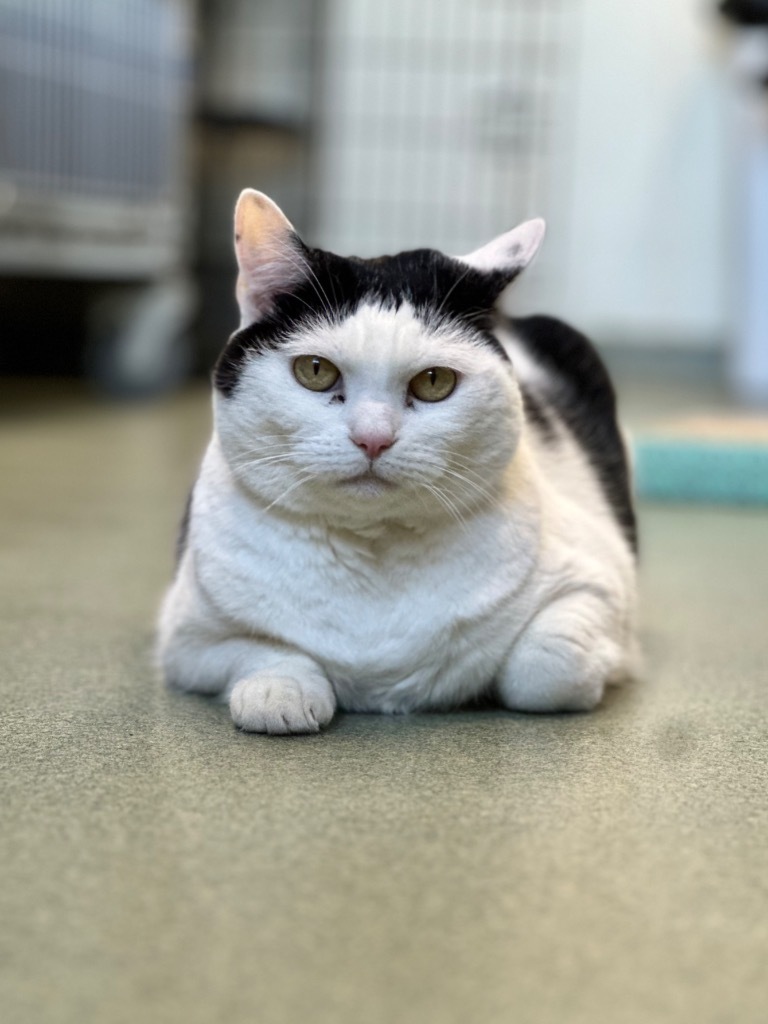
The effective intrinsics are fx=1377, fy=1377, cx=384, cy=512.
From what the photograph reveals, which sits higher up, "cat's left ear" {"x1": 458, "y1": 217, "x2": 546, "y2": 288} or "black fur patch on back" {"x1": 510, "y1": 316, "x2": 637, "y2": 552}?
"cat's left ear" {"x1": 458, "y1": 217, "x2": 546, "y2": 288}

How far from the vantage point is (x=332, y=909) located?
0.75m

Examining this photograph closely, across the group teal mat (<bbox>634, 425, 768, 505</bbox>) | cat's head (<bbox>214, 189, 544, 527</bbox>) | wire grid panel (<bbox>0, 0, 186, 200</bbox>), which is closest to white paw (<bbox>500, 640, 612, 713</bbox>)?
cat's head (<bbox>214, 189, 544, 527</bbox>)

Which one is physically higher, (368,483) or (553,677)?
(368,483)

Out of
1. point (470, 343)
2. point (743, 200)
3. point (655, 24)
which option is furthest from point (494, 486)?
point (655, 24)

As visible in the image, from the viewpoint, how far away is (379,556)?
108cm

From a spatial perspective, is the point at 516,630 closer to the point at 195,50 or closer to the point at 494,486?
the point at 494,486

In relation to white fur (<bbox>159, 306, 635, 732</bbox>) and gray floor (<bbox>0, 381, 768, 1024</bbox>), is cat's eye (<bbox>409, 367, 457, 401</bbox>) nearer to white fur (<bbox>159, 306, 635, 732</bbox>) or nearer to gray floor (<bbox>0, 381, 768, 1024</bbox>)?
white fur (<bbox>159, 306, 635, 732</bbox>)

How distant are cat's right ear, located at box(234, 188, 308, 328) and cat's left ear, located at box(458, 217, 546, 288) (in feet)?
0.47

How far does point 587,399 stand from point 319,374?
20.9 inches

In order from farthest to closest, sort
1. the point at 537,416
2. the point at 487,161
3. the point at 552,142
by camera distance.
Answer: the point at 552,142
the point at 487,161
the point at 537,416

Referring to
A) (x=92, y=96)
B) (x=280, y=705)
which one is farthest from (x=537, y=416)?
(x=92, y=96)

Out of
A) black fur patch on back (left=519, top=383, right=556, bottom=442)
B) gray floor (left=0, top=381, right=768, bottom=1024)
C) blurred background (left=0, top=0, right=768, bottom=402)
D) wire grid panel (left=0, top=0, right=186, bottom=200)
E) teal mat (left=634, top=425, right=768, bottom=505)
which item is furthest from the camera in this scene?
blurred background (left=0, top=0, right=768, bottom=402)

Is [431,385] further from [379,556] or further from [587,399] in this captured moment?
[587,399]

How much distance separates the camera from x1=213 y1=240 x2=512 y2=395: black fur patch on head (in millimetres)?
1032
